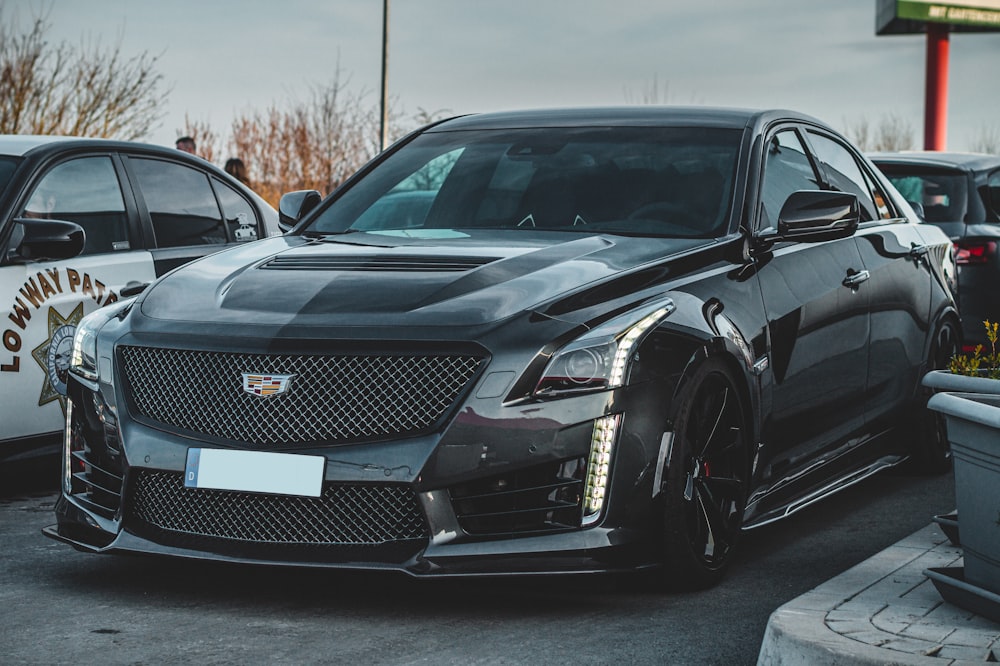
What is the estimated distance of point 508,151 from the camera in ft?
20.0

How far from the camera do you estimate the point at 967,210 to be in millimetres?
10430

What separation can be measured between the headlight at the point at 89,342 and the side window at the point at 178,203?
2.47 metres

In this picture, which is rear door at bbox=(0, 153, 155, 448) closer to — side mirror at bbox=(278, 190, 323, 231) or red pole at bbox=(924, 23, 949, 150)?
side mirror at bbox=(278, 190, 323, 231)

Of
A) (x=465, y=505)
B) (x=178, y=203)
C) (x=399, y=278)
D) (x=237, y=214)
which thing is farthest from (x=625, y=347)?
(x=237, y=214)

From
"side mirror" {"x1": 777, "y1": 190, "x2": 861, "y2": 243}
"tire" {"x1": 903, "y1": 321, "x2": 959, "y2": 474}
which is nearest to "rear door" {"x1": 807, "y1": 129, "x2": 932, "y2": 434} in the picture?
"tire" {"x1": 903, "y1": 321, "x2": 959, "y2": 474}

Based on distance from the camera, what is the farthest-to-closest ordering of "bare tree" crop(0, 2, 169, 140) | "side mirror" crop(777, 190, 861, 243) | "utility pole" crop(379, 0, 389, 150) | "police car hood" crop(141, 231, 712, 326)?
"utility pole" crop(379, 0, 389, 150) → "bare tree" crop(0, 2, 169, 140) → "side mirror" crop(777, 190, 861, 243) → "police car hood" crop(141, 231, 712, 326)

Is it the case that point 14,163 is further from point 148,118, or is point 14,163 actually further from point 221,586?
point 148,118

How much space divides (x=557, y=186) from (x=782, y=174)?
3.13 ft

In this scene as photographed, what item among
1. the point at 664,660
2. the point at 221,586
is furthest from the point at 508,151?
the point at 664,660

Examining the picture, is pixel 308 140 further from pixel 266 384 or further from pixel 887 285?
pixel 266 384

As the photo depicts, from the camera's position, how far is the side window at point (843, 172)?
6727mm

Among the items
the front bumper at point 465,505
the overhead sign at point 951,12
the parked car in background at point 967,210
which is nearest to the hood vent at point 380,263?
the front bumper at point 465,505

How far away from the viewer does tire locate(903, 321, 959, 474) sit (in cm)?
707

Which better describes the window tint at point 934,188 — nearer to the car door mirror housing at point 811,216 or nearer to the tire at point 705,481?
the car door mirror housing at point 811,216
